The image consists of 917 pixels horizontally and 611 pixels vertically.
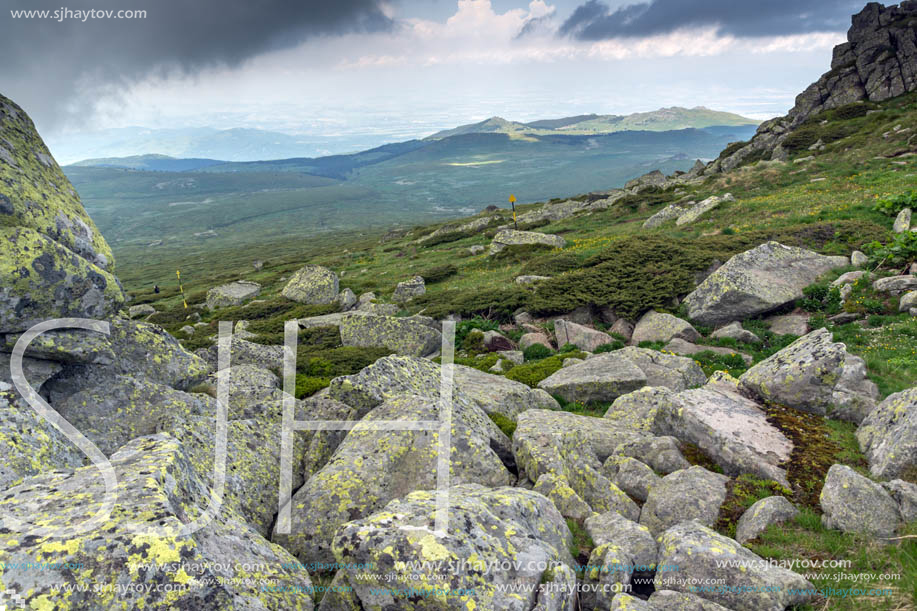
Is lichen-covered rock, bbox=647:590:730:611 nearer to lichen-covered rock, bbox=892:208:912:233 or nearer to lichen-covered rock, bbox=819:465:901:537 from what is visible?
lichen-covered rock, bbox=819:465:901:537

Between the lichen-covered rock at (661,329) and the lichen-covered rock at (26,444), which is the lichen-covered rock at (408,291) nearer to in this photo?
the lichen-covered rock at (661,329)

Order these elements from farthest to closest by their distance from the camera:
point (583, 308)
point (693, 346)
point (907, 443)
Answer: point (583, 308) < point (693, 346) < point (907, 443)

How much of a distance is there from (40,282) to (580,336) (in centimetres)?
1983

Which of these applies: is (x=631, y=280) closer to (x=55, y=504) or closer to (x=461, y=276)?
(x=461, y=276)

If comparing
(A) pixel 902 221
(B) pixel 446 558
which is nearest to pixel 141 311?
(B) pixel 446 558

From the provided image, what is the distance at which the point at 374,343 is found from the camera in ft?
76.5

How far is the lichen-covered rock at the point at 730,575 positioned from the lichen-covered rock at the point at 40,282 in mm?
12031

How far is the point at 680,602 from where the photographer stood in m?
6.27

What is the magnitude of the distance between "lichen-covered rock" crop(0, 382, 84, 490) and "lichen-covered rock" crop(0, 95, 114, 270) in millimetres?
3246

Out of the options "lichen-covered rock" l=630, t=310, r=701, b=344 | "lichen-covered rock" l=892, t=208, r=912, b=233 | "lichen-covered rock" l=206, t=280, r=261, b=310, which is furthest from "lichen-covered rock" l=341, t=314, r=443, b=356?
"lichen-covered rock" l=206, t=280, r=261, b=310

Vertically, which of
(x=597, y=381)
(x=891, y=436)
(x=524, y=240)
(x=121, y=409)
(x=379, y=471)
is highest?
(x=524, y=240)

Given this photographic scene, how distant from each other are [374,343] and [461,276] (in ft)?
72.4

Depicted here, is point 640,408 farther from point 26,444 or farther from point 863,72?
point 863,72

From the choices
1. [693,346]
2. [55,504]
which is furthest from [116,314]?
[693,346]
